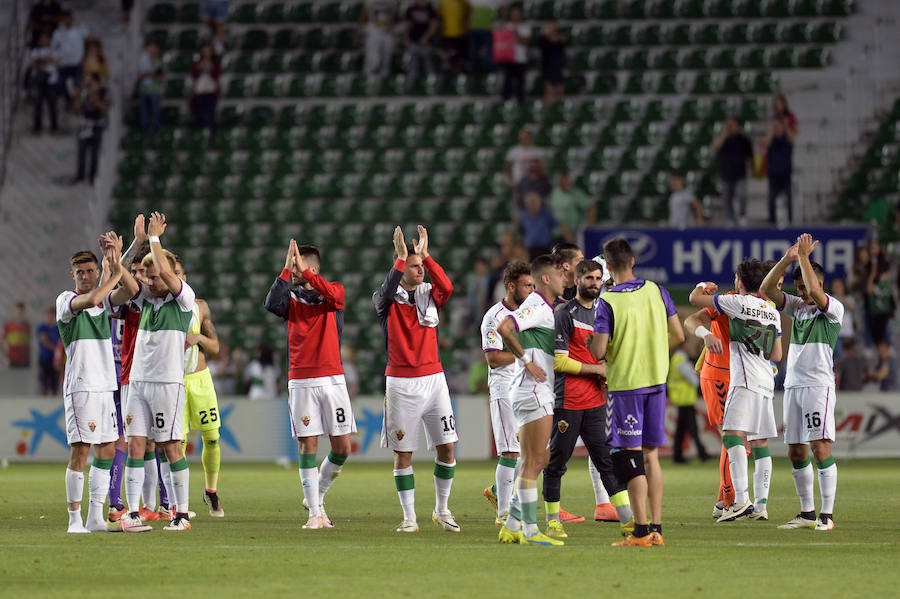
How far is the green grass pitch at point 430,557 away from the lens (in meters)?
9.12

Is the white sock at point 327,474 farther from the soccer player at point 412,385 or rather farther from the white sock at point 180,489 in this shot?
the white sock at point 180,489

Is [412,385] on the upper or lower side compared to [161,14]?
lower

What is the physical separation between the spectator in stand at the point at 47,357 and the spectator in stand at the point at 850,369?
1434 cm

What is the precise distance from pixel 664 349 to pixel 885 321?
1590 cm

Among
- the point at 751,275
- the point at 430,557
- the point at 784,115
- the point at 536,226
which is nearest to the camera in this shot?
the point at 430,557

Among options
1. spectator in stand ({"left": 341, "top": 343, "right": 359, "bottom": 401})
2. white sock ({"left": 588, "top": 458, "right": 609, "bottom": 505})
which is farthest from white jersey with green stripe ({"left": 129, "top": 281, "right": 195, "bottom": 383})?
spectator in stand ({"left": 341, "top": 343, "right": 359, "bottom": 401})

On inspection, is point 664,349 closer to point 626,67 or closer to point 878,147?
point 878,147

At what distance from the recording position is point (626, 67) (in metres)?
33.4

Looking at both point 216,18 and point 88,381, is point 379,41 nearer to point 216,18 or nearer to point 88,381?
point 216,18

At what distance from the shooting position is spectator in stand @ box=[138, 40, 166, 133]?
32406 mm

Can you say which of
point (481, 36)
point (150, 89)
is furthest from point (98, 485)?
point (481, 36)

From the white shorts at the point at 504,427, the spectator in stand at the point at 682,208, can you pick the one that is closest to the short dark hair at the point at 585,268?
the white shorts at the point at 504,427

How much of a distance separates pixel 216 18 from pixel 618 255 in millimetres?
25441

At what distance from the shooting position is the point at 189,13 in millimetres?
35938
